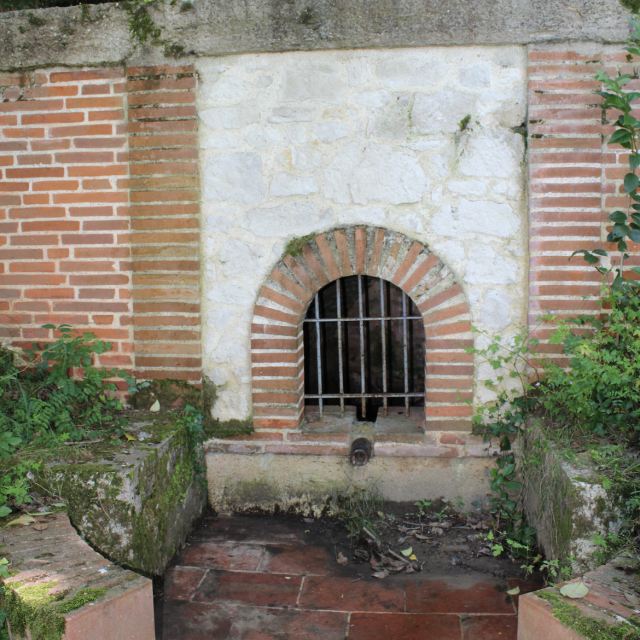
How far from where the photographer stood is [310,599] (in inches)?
114

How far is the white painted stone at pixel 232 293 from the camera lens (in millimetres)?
3582

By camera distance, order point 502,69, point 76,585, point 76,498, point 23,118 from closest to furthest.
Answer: point 76,585
point 76,498
point 502,69
point 23,118

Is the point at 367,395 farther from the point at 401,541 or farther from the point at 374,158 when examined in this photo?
the point at 374,158

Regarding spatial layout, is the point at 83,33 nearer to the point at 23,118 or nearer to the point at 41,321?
the point at 23,118

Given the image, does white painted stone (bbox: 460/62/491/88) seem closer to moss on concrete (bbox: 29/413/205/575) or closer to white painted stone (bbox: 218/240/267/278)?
white painted stone (bbox: 218/240/267/278)

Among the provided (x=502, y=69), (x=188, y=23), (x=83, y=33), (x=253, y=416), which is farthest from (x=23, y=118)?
(x=502, y=69)

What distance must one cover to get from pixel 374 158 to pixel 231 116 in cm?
88

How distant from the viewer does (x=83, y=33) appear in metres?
3.47

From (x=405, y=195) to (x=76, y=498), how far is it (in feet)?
7.78

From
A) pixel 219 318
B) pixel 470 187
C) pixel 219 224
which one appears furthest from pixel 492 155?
pixel 219 318

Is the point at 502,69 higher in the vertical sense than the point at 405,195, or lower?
higher

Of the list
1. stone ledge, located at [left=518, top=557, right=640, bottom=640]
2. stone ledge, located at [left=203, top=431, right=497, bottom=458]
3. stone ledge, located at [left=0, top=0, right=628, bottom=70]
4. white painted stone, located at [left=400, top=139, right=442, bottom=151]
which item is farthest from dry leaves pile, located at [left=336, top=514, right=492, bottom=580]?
stone ledge, located at [left=0, top=0, right=628, bottom=70]

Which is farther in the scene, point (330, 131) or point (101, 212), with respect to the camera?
point (101, 212)

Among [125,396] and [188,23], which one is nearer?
[188,23]
